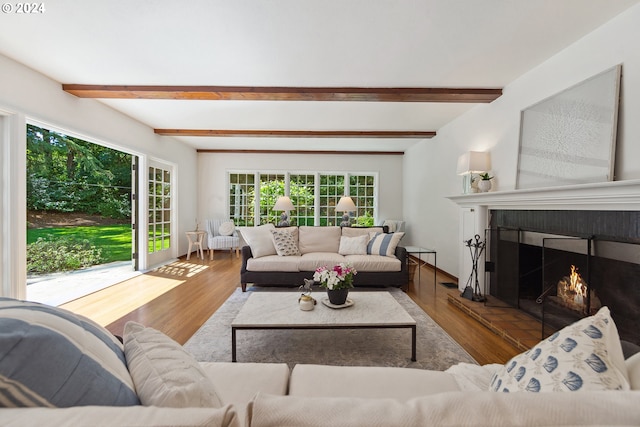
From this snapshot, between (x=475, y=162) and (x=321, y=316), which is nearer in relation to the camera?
(x=321, y=316)

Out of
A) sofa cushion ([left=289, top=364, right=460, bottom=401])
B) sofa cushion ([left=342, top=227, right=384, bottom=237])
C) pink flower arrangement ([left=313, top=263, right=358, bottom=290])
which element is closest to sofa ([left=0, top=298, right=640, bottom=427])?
sofa cushion ([left=289, top=364, right=460, bottom=401])

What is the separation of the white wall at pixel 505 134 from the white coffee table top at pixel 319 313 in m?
1.91

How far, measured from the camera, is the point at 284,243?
13.9 ft

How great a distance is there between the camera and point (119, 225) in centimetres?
754

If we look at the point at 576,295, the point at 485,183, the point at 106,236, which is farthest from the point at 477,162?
the point at 106,236

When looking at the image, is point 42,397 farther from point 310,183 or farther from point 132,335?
point 310,183

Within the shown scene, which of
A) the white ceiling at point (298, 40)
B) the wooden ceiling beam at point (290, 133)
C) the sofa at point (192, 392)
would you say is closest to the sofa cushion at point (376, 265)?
the white ceiling at point (298, 40)

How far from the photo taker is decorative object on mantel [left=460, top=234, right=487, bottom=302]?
3.31 meters

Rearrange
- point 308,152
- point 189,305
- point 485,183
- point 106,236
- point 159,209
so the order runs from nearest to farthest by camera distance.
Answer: point 189,305 < point 485,183 < point 159,209 < point 308,152 < point 106,236

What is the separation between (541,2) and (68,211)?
28.3 ft

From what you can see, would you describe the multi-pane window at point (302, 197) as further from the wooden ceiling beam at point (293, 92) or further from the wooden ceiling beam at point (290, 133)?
the wooden ceiling beam at point (293, 92)

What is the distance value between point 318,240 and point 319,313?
2.27 m

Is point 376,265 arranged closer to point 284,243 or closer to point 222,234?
point 284,243

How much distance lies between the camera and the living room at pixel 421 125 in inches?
81.0
